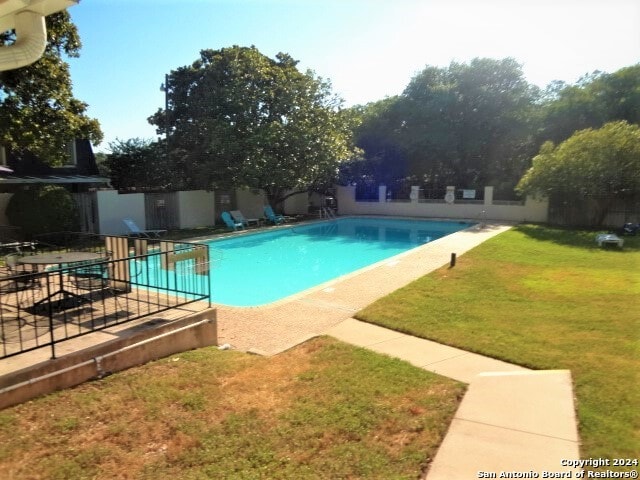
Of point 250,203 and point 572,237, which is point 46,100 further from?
point 572,237

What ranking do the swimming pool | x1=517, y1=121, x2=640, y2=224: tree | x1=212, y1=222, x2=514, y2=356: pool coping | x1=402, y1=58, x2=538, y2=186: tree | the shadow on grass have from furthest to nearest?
x1=402, y1=58, x2=538, y2=186: tree
x1=517, y1=121, x2=640, y2=224: tree
the shadow on grass
the swimming pool
x1=212, y1=222, x2=514, y2=356: pool coping

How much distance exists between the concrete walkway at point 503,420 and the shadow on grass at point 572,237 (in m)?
11.7

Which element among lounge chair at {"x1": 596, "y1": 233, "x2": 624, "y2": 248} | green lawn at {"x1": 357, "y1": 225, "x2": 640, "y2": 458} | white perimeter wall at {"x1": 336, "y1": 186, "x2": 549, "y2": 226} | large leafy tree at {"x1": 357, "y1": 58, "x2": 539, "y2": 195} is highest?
large leafy tree at {"x1": 357, "y1": 58, "x2": 539, "y2": 195}

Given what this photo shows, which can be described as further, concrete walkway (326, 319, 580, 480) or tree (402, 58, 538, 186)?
tree (402, 58, 538, 186)

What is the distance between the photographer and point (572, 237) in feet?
56.0

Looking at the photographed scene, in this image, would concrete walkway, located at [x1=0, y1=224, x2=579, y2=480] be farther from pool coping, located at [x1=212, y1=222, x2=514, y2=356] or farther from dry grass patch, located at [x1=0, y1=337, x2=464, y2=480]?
dry grass patch, located at [x1=0, y1=337, x2=464, y2=480]

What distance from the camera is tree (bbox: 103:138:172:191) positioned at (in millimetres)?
24656

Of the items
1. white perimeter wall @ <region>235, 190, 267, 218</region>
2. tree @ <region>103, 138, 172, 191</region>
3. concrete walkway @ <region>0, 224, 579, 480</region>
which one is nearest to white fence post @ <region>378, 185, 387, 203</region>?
white perimeter wall @ <region>235, 190, 267, 218</region>

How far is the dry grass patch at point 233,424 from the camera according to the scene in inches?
123

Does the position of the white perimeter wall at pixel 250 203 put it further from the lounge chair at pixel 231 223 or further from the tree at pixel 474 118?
the tree at pixel 474 118

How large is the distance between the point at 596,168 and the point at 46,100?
67.5 ft

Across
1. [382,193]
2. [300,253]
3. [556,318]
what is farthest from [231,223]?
[556,318]

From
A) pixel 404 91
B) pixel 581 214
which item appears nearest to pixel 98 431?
pixel 581 214

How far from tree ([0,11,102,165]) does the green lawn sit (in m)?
11.3
